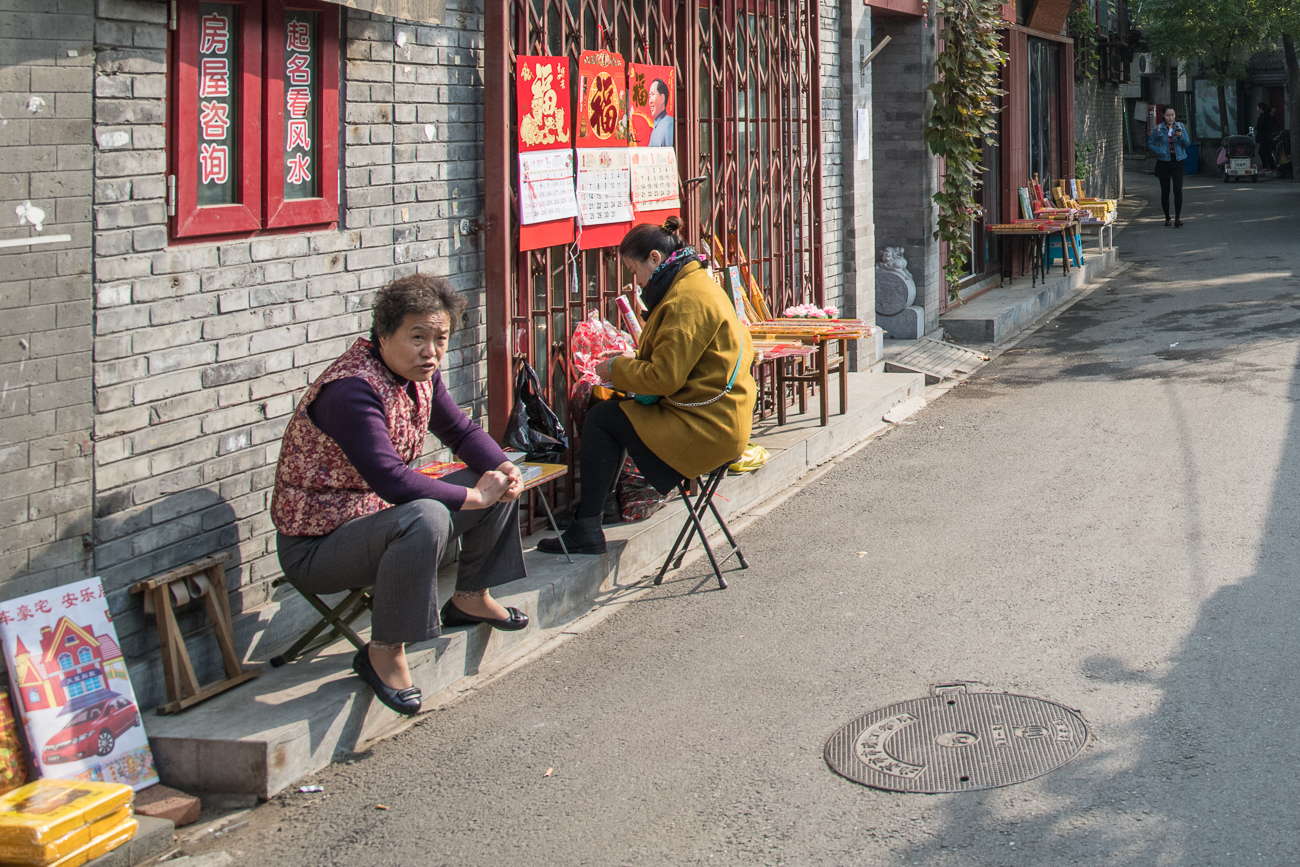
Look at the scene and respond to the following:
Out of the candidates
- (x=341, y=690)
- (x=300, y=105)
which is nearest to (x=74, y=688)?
(x=341, y=690)

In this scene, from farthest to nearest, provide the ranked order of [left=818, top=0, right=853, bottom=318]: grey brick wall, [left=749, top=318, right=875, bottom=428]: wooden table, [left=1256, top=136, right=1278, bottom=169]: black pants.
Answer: [left=1256, top=136, right=1278, bottom=169]: black pants
[left=818, top=0, right=853, bottom=318]: grey brick wall
[left=749, top=318, right=875, bottom=428]: wooden table

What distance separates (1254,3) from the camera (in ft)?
107

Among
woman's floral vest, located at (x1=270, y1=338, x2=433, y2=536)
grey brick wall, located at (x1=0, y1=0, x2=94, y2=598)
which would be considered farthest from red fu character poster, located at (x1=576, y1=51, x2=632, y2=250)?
grey brick wall, located at (x1=0, y1=0, x2=94, y2=598)

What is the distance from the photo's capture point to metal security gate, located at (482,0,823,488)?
21.7 feet

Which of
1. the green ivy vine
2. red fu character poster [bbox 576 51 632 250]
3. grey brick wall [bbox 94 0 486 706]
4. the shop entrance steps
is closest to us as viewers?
grey brick wall [bbox 94 0 486 706]

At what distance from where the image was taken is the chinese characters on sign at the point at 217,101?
4926 mm

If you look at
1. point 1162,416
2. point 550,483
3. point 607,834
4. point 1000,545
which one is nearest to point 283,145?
point 550,483

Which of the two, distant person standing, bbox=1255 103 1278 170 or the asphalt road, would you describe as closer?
the asphalt road

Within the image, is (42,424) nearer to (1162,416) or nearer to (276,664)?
(276,664)

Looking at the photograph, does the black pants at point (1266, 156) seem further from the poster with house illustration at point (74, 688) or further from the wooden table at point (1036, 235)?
the poster with house illustration at point (74, 688)

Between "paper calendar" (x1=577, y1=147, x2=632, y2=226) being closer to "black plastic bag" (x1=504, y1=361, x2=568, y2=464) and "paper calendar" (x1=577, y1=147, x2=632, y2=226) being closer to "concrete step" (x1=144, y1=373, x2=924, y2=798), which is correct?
"black plastic bag" (x1=504, y1=361, x2=568, y2=464)

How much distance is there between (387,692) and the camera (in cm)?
479

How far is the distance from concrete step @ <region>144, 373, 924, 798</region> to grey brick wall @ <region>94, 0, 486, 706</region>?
0.91 ft

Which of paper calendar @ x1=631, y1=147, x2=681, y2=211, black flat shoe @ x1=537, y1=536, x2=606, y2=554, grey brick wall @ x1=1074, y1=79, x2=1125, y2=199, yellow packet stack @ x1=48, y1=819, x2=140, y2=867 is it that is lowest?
yellow packet stack @ x1=48, y1=819, x2=140, y2=867
